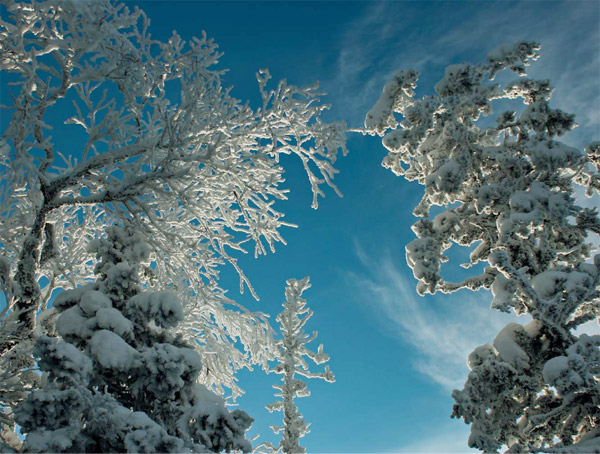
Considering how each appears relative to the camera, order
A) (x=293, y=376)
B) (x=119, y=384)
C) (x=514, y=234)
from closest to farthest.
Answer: (x=119, y=384)
(x=514, y=234)
(x=293, y=376)

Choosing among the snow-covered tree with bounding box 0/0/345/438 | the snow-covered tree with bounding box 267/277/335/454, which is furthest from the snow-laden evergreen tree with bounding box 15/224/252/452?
the snow-covered tree with bounding box 267/277/335/454

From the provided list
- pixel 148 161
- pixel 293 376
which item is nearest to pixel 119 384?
pixel 148 161

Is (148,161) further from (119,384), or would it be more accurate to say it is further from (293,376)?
(293,376)

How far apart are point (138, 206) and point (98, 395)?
319 centimetres

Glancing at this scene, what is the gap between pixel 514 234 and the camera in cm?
661

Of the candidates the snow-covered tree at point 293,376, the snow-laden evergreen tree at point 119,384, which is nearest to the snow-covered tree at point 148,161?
the snow-laden evergreen tree at point 119,384

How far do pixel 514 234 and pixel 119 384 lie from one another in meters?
6.19

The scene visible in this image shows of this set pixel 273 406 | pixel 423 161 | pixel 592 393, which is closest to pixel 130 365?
pixel 592 393

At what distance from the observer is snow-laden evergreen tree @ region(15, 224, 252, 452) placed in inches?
148

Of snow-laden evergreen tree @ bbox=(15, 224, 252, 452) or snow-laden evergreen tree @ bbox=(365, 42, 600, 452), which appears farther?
snow-laden evergreen tree @ bbox=(365, 42, 600, 452)

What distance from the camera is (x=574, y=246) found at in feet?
22.5

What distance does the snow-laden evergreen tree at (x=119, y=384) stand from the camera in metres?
3.76

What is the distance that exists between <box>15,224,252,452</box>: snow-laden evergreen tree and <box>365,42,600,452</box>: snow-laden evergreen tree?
3.49m

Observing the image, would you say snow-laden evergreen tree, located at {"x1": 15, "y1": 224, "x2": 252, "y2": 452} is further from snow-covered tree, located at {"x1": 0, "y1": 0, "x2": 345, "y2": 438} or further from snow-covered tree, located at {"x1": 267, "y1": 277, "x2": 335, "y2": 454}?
snow-covered tree, located at {"x1": 267, "y1": 277, "x2": 335, "y2": 454}
